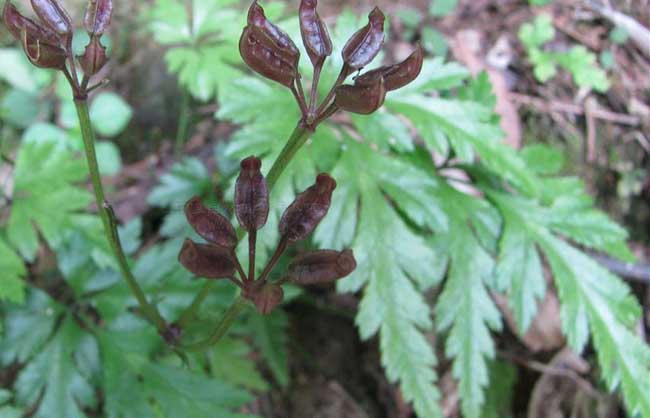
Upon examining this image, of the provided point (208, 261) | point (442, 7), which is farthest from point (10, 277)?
point (442, 7)

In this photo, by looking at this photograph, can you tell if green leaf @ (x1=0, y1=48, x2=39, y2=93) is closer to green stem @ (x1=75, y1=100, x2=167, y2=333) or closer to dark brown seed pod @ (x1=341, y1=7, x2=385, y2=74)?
green stem @ (x1=75, y1=100, x2=167, y2=333)

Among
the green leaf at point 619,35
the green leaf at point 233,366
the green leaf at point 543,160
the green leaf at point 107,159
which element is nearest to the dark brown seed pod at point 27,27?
the green leaf at point 233,366

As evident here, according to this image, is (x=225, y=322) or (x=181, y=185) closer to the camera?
(x=225, y=322)

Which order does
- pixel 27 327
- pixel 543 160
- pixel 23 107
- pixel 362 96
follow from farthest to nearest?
1. pixel 23 107
2. pixel 543 160
3. pixel 27 327
4. pixel 362 96

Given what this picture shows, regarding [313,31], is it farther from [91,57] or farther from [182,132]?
[182,132]

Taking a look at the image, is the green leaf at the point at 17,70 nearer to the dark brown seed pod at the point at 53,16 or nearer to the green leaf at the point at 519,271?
the dark brown seed pod at the point at 53,16

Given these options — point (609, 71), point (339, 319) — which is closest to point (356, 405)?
point (339, 319)

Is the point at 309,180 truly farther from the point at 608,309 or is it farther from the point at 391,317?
the point at 608,309
